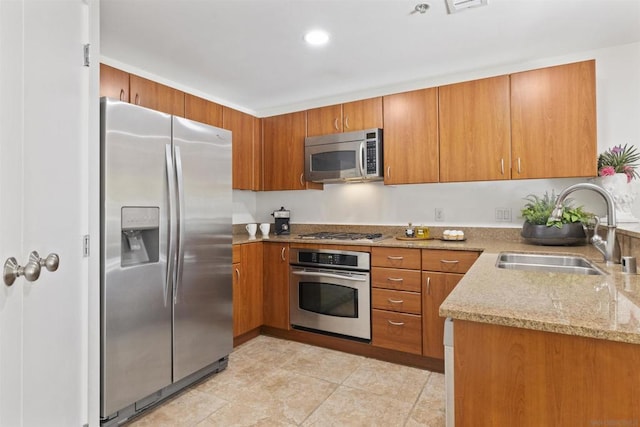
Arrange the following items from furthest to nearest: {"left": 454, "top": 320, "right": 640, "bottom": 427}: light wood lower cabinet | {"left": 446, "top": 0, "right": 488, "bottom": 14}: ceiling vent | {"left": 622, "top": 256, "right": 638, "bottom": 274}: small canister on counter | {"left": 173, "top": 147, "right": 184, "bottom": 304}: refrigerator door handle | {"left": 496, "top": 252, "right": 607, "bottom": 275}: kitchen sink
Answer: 1. {"left": 173, "top": 147, "right": 184, "bottom": 304}: refrigerator door handle
2. {"left": 446, "top": 0, "right": 488, "bottom": 14}: ceiling vent
3. {"left": 496, "top": 252, "right": 607, "bottom": 275}: kitchen sink
4. {"left": 622, "top": 256, "right": 638, "bottom": 274}: small canister on counter
5. {"left": 454, "top": 320, "right": 640, "bottom": 427}: light wood lower cabinet

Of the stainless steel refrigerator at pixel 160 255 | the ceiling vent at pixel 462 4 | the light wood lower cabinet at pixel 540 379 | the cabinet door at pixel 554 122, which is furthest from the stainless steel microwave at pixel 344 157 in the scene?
the light wood lower cabinet at pixel 540 379

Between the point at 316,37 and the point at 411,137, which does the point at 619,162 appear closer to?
the point at 411,137

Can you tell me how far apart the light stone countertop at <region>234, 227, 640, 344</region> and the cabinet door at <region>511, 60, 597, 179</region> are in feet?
3.48

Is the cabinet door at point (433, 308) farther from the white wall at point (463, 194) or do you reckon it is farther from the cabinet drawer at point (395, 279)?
the white wall at point (463, 194)

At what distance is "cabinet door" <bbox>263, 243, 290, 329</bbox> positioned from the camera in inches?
124

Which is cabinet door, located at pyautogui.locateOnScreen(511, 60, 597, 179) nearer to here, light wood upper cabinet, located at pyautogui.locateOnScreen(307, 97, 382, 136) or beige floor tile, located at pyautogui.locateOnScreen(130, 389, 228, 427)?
light wood upper cabinet, located at pyautogui.locateOnScreen(307, 97, 382, 136)

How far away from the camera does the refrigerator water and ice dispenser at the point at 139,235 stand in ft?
6.22

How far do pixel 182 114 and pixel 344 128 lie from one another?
4.63 ft

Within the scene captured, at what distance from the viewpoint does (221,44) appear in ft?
7.75

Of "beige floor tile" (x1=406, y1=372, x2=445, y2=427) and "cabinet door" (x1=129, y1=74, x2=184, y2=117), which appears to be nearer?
"beige floor tile" (x1=406, y1=372, x2=445, y2=427)

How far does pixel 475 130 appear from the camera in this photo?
2654 mm
